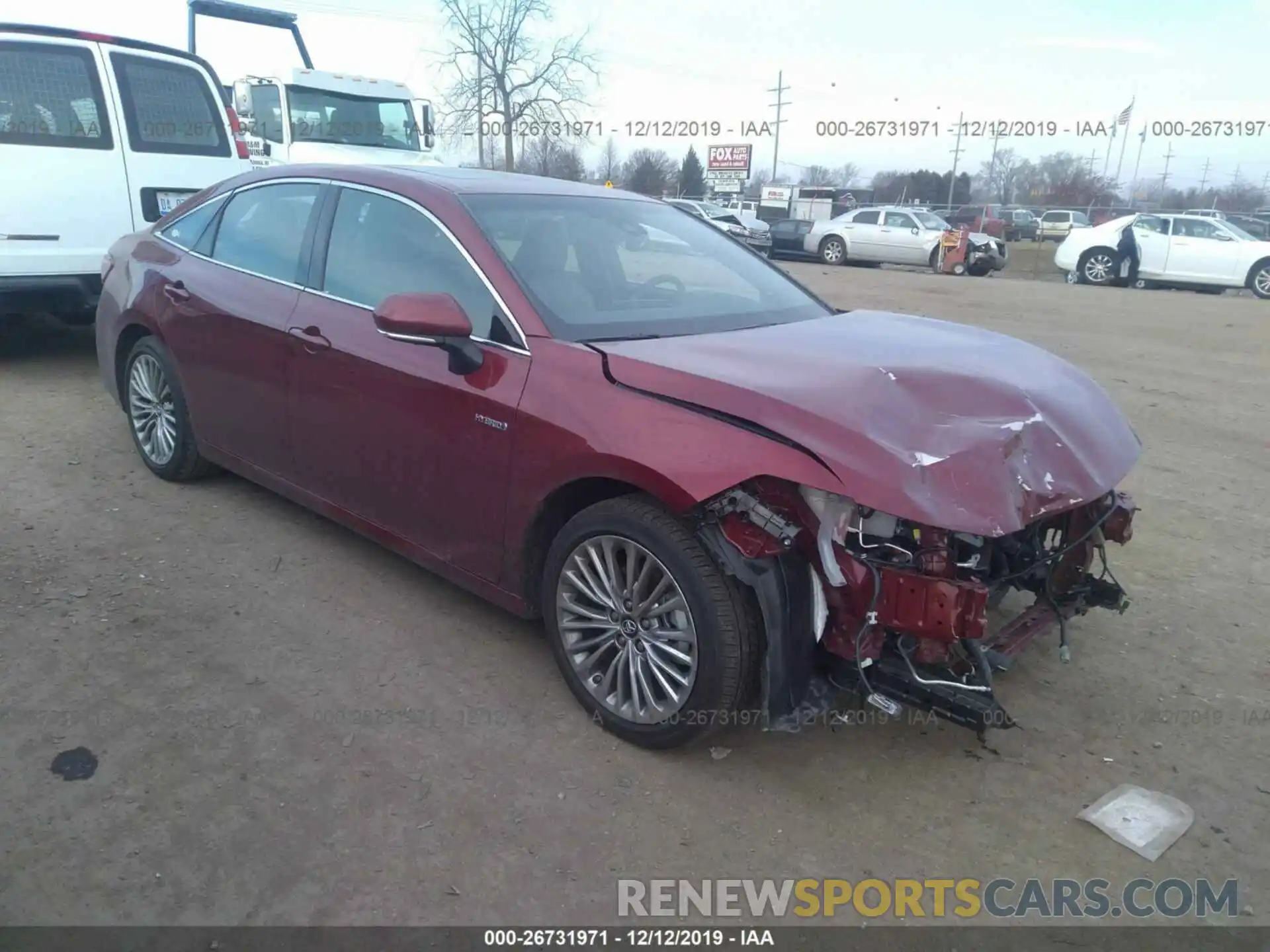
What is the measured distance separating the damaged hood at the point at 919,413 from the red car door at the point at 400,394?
51 cm

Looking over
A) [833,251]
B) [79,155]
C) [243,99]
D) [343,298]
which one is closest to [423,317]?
[343,298]

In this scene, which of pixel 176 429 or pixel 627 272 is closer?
pixel 627 272

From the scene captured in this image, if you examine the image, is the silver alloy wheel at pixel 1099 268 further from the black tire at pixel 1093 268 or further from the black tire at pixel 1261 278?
the black tire at pixel 1261 278

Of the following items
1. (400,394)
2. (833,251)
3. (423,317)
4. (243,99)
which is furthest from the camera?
(833,251)

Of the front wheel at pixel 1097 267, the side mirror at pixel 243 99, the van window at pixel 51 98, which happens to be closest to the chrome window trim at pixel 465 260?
the van window at pixel 51 98

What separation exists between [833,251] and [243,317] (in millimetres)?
23264

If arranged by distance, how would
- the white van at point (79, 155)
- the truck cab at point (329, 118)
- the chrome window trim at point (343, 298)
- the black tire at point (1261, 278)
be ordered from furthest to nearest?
the black tire at point (1261, 278) < the truck cab at point (329, 118) < the white van at point (79, 155) < the chrome window trim at point (343, 298)

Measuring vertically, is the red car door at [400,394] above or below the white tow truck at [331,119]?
below

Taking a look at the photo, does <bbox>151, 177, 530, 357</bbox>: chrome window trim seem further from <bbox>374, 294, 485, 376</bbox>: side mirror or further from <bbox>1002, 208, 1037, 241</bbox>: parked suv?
<bbox>1002, 208, 1037, 241</bbox>: parked suv

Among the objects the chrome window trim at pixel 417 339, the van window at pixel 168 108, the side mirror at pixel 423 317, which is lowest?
the chrome window trim at pixel 417 339

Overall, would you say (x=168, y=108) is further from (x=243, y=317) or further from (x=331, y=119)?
(x=331, y=119)

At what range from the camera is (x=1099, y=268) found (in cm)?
2088

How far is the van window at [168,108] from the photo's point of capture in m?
6.93

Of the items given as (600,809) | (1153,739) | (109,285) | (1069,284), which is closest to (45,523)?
(109,285)
